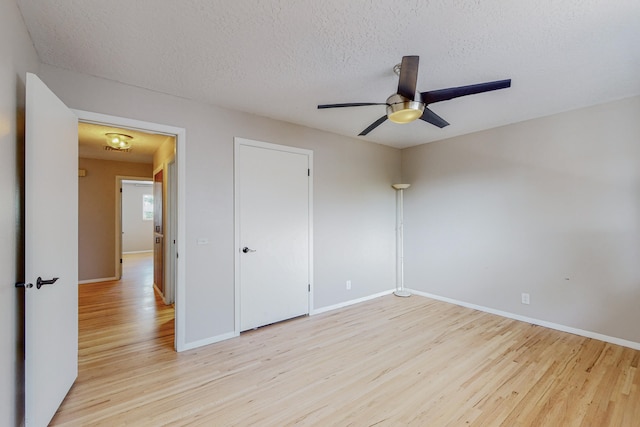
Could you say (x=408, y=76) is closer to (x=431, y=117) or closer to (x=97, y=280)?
(x=431, y=117)

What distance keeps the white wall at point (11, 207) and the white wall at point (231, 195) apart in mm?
676

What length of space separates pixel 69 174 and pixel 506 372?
3737 mm

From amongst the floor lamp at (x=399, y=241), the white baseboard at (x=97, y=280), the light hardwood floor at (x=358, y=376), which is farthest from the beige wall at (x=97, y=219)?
the floor lamp at (x=399, y=241)

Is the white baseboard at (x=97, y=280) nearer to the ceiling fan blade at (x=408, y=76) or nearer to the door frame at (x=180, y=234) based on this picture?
the door frame at (x=180, y=234)

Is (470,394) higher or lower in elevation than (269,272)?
lower

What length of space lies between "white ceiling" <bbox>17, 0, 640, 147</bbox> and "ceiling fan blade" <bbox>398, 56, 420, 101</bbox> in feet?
0.88

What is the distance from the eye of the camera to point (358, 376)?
7.52 feet

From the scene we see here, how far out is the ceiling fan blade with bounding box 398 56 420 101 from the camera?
1.64 m

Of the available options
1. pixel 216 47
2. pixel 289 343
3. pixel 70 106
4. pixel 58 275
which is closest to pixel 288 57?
pixel 216 47

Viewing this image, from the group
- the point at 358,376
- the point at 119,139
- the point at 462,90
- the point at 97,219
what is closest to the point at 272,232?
the point at 358,376

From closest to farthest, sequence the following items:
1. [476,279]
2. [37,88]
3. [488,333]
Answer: [37,88] < [488,333] < [476,279]

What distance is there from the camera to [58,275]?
6.04 ft

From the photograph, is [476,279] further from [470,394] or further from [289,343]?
[289,343]

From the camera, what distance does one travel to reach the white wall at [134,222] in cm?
981
